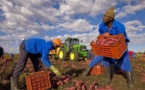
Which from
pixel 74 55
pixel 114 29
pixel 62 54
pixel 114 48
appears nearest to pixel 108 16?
pixel 114 29

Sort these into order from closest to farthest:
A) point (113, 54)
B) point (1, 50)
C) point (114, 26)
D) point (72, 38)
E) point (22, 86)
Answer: point (113, 54) < point (114, 26) < point (22, 86) < point (1, 50) < point (72, 38)

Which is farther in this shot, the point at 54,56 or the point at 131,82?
the point at 54,56

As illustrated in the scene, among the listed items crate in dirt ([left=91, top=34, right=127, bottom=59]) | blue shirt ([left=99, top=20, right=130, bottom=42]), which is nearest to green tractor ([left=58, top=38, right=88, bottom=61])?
blue shirt ([left=99, top=20, right=130, bottom=42])

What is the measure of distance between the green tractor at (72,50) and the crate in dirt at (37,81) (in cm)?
920

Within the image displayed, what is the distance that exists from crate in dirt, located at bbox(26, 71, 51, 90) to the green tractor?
9.20 m

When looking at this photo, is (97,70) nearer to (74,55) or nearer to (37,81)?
(37,81)

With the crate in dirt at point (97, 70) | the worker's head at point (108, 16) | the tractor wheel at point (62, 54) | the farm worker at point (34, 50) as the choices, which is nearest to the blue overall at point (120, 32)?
the worker's head at point (108, 16)

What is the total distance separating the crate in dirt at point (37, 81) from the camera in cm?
463

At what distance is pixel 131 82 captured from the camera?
5410 millimetres

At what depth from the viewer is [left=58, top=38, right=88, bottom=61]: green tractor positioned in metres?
14.7

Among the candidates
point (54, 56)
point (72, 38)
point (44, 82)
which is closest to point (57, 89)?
point (44, 82)

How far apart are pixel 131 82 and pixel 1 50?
14.0 feet

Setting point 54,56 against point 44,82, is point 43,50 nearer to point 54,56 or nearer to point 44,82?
point 44,82

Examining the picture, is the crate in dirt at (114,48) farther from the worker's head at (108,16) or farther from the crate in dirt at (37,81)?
the crate in dirt at (37,81)
